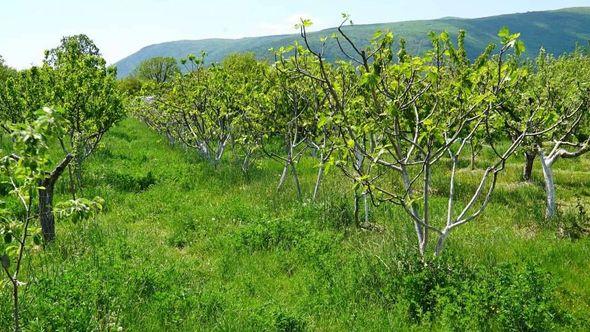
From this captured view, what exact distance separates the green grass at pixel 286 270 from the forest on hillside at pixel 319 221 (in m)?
0.04

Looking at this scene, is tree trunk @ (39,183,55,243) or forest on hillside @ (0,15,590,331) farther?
tree trunk @ (39,183,55,243)

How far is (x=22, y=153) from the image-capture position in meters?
3.87

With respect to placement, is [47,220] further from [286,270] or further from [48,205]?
[286,270]

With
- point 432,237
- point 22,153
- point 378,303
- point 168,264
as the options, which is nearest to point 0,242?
point 22,153

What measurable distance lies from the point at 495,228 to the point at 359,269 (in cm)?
463

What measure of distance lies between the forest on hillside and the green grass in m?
0.04

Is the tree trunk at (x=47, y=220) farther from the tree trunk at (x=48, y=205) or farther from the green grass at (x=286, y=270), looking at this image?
the green grass at (x=286, y=270)

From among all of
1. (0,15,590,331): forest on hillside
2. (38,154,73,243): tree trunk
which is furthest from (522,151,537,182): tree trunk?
(38,154,73,243): tree trunk

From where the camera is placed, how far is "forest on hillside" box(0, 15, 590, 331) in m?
6.08

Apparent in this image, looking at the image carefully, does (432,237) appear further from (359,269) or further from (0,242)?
(0,242)

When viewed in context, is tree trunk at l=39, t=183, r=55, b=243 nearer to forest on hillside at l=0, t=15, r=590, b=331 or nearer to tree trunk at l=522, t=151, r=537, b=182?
forest on hillside at l=0, t=15, r=590, b=331

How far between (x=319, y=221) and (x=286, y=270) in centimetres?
256

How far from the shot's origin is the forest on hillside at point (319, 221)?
6082mm

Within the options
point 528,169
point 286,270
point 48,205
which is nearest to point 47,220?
point 48,205
